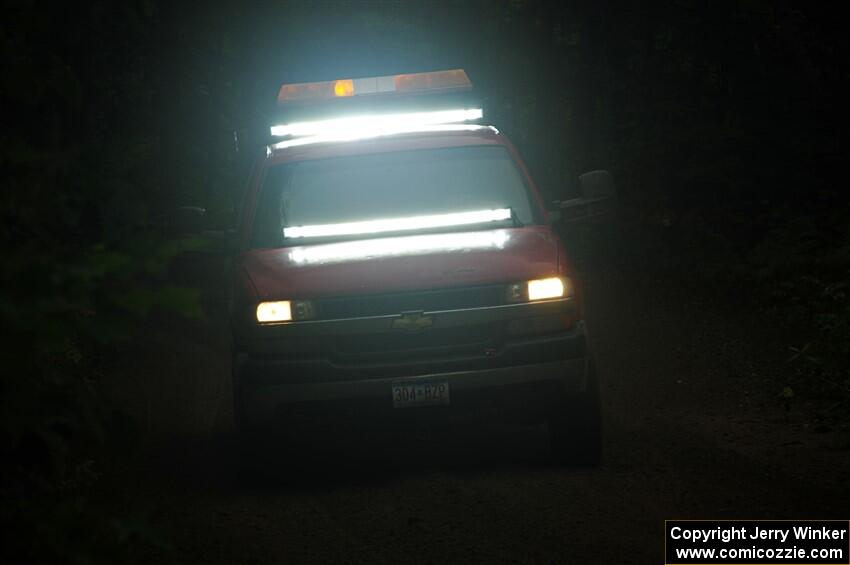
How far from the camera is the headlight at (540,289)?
822 cm

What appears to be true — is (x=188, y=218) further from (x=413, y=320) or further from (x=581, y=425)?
(x=581, y=425)

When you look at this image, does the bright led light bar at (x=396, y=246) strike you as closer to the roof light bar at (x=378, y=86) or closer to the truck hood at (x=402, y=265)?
the truck hood at (x=402, y=265)

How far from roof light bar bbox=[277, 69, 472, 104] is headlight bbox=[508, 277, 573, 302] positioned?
5318 millimetres

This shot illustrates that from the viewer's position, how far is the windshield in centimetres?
941

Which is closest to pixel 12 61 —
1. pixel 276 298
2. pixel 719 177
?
pixel 276 298

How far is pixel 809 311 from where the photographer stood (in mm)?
13898

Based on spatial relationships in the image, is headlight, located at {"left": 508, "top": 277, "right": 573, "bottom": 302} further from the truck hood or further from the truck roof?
the truck roof

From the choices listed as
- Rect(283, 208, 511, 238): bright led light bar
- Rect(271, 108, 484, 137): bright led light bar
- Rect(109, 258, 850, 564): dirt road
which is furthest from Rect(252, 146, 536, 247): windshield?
Rect(271, 108, 484, 137): bright led light bar

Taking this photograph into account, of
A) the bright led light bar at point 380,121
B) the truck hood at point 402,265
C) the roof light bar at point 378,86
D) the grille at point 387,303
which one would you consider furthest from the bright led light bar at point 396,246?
the roof light bar at point 378,86

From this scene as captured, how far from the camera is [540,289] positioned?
27.1ft

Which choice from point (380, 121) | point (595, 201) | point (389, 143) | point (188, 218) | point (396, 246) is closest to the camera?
point (396, 246)

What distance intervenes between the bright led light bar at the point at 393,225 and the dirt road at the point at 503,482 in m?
1.24

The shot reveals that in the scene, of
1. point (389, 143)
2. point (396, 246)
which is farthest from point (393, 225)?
point (389, 143)

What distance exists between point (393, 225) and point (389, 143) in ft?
2.68
